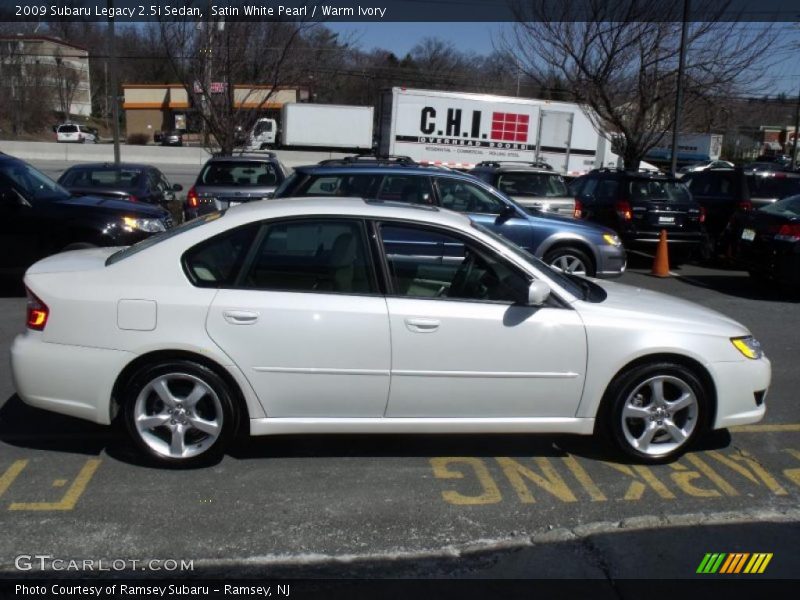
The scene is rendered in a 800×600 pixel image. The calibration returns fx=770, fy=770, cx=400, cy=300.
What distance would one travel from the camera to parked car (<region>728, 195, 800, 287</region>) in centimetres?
1007

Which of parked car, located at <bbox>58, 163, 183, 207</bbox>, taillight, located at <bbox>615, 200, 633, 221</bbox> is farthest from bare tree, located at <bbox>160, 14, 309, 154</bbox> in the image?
taillight, located at <bbox>615, 200, 633, 221</bbox>

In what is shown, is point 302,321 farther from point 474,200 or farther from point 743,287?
point 743,287

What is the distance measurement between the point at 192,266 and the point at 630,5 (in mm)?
15109

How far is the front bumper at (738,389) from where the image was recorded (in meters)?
4.60

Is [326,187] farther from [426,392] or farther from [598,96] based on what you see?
[598,96]

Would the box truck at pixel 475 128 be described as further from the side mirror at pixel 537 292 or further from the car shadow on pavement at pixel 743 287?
the side mirror at pixel 537 292

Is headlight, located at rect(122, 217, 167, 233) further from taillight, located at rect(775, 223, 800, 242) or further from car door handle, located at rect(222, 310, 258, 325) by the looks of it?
taillight, located at rect(775, 223, 800, 242)

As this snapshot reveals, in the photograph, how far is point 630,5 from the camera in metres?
16.7

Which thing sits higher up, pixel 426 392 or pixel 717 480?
pixel 426 392

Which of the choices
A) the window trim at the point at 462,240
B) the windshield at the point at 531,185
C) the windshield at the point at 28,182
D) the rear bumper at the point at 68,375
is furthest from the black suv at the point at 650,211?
the rear bumper at the point at 68,375

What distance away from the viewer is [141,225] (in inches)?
356

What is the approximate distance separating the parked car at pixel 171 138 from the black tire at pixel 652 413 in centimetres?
5073

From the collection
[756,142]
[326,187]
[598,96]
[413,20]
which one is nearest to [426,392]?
[326,187]

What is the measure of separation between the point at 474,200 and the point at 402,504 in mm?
5916
